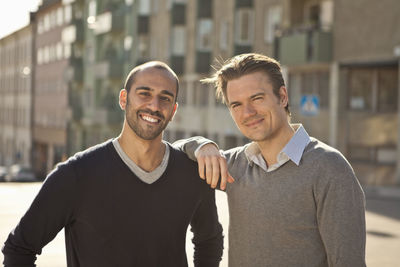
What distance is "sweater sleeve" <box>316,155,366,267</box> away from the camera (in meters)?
3.43

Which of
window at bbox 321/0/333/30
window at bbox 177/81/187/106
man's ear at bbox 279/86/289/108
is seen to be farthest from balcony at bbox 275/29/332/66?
man's ear at bbox 279/86/289/108

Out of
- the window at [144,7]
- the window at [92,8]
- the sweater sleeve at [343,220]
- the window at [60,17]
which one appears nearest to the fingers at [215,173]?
the sweater sleeve at [343,220]

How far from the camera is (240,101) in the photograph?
12.9 feet

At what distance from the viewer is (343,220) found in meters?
3.43

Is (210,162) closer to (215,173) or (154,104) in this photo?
(215,173)

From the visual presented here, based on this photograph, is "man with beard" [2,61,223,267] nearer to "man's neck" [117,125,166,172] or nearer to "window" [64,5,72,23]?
"man's neck" [117,125,166,172]

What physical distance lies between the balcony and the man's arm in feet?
80.3

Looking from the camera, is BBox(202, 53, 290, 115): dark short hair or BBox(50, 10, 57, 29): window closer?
BBox(202, 53, 290, 115): dark short hair

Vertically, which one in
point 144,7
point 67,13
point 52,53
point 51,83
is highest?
point 67,13

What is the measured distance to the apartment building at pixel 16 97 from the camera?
74.0m

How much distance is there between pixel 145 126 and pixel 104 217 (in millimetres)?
568

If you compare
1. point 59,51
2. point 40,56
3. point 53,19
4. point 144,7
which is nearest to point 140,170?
point 144,7

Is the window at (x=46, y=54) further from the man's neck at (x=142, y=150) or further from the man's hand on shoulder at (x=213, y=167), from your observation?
the man's hand on shoulder at (x=213, y=167)

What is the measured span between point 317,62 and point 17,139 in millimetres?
55090
